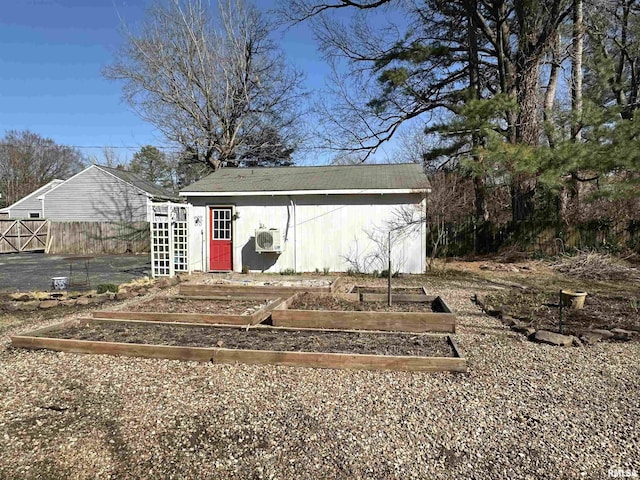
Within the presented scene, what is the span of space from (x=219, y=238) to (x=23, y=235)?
14.2 metres

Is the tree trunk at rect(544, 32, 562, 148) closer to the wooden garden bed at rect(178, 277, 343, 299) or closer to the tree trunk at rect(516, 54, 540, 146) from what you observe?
the tree trunk at rect(516, 54, 540, 146)

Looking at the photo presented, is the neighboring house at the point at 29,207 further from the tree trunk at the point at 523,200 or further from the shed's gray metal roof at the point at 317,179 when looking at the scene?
the tree trunk at the point at 523,200

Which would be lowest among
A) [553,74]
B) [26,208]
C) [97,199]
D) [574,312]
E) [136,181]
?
[574,312]

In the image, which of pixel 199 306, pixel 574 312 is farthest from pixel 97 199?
pixel 574 312

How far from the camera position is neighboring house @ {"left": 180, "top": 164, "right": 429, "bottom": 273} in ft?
38.1

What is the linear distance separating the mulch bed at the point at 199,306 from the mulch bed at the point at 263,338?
1153 millimetres

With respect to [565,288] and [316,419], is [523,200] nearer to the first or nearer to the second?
[565,288]

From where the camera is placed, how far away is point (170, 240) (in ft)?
37.9

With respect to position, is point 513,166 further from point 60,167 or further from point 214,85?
point 60,167

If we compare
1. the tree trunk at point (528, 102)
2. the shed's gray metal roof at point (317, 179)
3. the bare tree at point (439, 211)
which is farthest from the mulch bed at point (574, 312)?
the tree trunk at point (528, 102)

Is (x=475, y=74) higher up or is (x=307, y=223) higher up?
(x=475, y=74)

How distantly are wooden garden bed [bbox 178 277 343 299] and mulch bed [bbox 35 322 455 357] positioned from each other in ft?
7.80

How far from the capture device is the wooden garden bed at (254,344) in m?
4.23

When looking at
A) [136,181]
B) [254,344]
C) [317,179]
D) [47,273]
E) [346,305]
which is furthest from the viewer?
[136,181]
